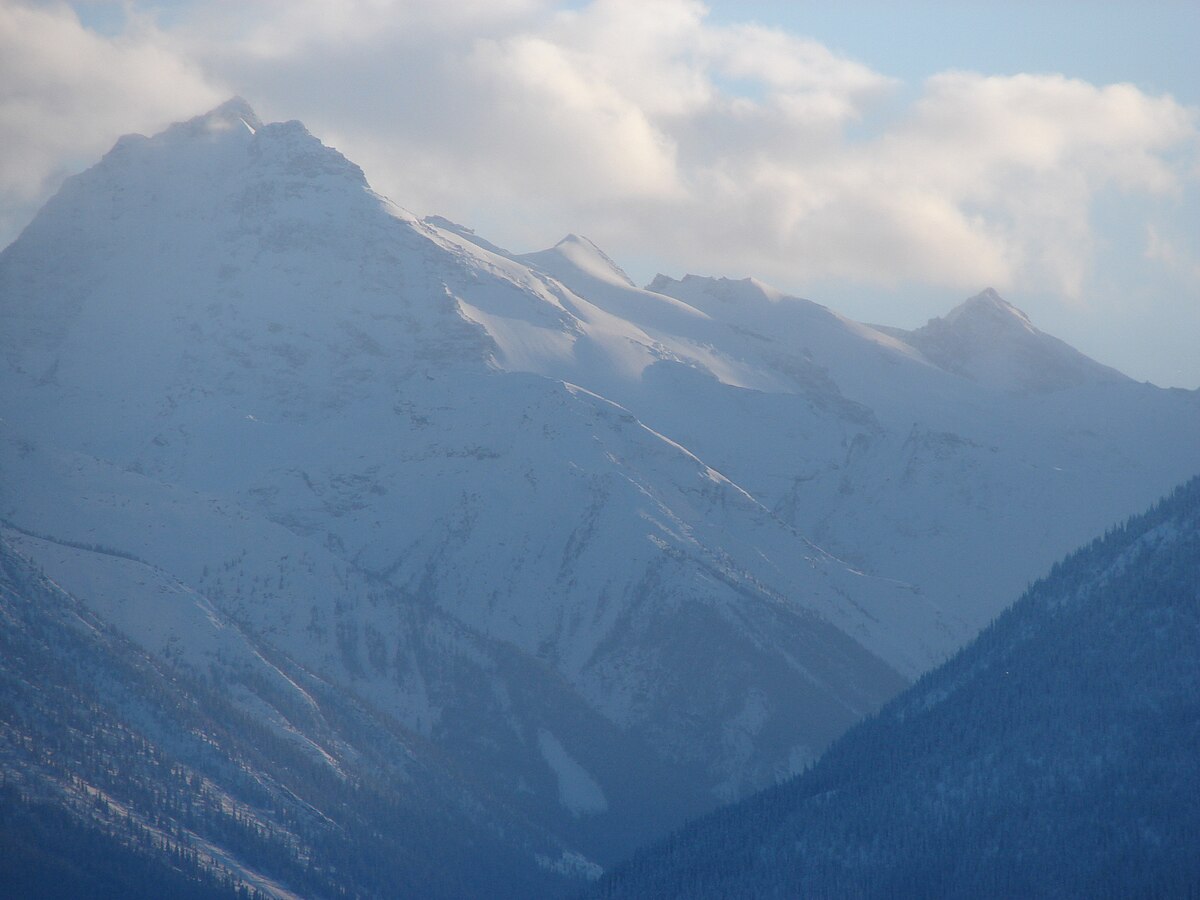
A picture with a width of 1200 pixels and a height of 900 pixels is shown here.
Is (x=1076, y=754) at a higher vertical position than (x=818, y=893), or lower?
higher

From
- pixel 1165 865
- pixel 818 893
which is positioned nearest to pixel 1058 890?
pixel 1165 865

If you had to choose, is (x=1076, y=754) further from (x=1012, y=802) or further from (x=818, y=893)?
(x=818, y=893)

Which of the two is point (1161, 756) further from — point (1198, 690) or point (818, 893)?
point (818, 893)

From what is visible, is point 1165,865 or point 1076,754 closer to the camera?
point 1165,865

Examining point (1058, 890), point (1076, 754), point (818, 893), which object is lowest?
point (818, 893)

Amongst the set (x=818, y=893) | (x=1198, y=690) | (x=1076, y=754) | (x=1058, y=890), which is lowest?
(x=818, y=893)

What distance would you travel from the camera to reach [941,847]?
7687 inches

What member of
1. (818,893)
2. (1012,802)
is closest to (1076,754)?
(1012,802)

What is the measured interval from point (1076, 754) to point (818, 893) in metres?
30.7

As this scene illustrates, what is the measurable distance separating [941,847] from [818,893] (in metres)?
13.6

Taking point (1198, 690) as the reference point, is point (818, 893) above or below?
below

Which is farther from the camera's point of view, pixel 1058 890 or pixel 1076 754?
pixel 1076 754

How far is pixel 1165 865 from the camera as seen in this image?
180 meters

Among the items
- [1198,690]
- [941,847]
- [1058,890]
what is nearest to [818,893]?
[941,847]
